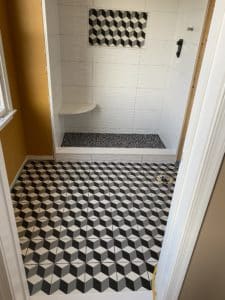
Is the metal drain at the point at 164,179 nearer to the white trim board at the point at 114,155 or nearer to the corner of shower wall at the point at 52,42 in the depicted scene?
the white trim board at the point at 114,155

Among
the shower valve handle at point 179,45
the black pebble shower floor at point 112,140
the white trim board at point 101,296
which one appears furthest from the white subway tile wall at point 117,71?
the white trim board at point 101,296

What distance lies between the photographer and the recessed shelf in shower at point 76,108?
11.0 feet

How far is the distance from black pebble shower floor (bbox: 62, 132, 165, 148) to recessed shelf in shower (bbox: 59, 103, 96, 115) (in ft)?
1.43

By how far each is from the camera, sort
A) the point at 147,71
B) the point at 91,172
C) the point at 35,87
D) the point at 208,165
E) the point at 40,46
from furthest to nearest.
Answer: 1. the point at 147,71
2. the point at 91,172
3. the point at 35,87
4. the point at 40,46
5. the point at 208,165

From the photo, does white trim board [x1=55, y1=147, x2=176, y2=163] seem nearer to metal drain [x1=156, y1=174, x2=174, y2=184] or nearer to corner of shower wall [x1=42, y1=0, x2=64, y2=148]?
corner of shower wall [x1=42, y1=0, x2=64, y2=148]

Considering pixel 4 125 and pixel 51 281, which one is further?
pixel 4 125

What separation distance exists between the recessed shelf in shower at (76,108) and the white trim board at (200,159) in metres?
2.46

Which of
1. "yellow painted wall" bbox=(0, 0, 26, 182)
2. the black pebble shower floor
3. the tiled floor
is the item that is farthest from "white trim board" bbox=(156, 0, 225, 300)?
the black pebble shower floor

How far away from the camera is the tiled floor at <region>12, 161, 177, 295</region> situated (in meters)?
1.69

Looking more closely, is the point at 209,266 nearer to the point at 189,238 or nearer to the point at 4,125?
the point at 189,238

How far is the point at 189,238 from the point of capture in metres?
1.08

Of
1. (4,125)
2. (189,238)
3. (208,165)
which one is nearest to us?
(208,165)

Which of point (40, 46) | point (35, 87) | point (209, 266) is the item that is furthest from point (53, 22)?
point (209, 266)

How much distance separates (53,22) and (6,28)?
68 cm
